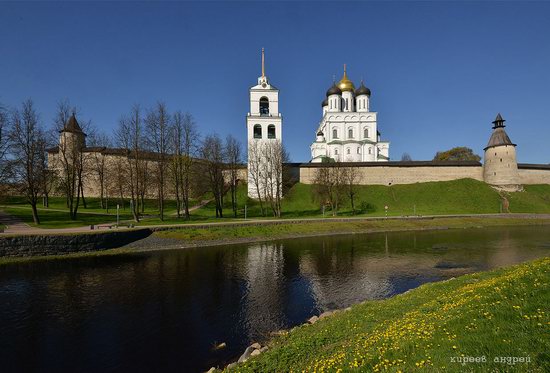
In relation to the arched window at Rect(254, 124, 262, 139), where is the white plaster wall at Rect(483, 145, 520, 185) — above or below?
below

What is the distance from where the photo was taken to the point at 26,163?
32656mm

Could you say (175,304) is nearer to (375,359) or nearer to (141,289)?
(141,289)

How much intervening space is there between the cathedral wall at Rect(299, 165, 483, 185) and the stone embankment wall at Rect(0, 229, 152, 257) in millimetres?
44092

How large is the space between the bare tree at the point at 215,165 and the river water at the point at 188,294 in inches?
742

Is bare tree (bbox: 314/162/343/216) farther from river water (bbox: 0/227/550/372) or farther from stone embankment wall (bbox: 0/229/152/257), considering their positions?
stone embankment wall (bbox: 0/229/152/257)

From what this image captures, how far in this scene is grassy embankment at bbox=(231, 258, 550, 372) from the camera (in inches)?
185

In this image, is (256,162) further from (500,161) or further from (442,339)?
(500,161)

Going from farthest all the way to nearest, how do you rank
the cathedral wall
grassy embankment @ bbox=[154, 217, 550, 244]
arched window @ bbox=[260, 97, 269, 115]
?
the cathedral wall, arched window @ bbox=[260, 97, 269, 115], grassy embankment @ bbox=[154, 217, 550, 244]

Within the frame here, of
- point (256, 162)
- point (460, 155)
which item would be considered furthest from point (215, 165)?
point (460, 155)

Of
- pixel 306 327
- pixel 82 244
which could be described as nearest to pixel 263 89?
pixel 82 244

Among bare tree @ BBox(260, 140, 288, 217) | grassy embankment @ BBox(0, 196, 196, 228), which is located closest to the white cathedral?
bare tree @ BBox(260, 140, 288, 217)

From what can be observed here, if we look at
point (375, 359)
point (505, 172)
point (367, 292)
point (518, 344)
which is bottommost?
point (367, 292)

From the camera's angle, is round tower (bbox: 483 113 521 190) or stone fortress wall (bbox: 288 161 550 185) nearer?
round tower (bbox: 483 113 521 190)

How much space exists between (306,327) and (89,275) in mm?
15362
